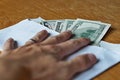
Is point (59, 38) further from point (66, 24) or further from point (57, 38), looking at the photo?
point (66, 24)

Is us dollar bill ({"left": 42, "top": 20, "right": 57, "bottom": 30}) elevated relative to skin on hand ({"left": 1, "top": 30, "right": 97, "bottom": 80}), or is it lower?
lower

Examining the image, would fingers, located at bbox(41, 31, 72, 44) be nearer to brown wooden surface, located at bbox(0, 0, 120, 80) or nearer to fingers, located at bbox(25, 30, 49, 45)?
fingers, located at bbox(25, 30, 49, 45)

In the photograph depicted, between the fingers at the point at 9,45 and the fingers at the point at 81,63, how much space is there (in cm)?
26

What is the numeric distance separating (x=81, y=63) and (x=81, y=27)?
279 mm

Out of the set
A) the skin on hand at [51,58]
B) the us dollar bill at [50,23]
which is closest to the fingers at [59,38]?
the skin on hand at [51,58]

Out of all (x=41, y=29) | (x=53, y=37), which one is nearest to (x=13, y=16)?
(x=41, y=29)

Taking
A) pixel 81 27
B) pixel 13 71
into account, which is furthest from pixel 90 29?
pixel 13 71

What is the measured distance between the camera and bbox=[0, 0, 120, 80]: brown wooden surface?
1.18 metres

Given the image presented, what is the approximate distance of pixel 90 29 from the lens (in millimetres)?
1084

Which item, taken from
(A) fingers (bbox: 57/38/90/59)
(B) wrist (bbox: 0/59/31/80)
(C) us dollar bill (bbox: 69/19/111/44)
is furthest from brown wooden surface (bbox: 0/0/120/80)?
(B) wrist (bbox: 0/59/31/80)

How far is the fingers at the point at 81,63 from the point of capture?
2.74 ft

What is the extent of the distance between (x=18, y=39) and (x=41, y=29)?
4.1 inches

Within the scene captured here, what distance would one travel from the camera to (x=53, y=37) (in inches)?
38.9

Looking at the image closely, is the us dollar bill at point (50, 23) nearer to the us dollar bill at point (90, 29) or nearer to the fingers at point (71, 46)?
the us dollar bill at point (90, 29)
